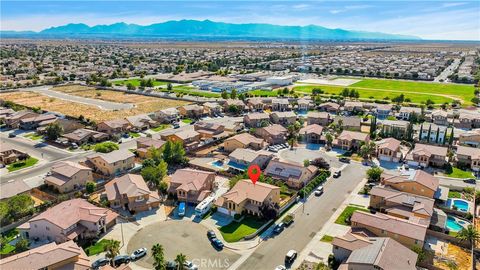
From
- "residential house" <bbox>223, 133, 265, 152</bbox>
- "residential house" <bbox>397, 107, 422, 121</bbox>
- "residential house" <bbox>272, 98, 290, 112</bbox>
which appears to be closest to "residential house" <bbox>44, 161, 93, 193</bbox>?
"residential house" <bbox>223, 133, 265, 152</bbox>

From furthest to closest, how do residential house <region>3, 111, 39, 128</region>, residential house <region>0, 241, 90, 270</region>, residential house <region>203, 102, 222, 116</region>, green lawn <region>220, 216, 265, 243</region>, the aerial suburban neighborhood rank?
residential house <region>203, 102, 222, 116</region>, residential house <region>3, 111, 39, 128</region>, green lawn <region>220, 216, 265, 243</region>, the aerial suburban neighborhood, residential house <region>0, 241, 90, 270</region>

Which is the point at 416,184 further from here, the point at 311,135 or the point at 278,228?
the point at 311,135

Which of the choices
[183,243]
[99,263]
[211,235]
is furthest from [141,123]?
[99,263]

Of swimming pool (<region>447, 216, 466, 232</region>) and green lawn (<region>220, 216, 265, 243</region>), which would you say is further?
swimming pool (<region>447, 216, 466, 232</region>)

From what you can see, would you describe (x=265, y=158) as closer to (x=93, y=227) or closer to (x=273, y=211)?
(x=273, y=211)

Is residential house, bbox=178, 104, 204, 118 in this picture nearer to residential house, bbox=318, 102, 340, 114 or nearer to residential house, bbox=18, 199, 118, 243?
residential house, bbox=318, 102, 340, 114

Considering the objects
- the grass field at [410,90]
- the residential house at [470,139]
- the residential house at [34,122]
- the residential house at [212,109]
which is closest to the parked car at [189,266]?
the residential house at [470,139]

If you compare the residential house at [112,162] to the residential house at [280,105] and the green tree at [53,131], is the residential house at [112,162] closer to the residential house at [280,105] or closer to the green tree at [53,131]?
the green tree at [53,131]
